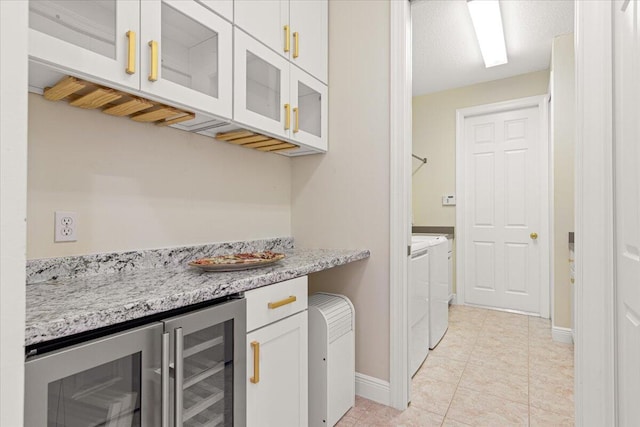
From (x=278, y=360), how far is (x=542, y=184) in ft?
11.3

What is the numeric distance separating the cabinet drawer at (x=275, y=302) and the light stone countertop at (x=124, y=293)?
0.10 feet

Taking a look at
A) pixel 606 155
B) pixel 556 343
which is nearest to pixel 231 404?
pixel 606 155

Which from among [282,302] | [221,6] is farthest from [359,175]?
[221,6]

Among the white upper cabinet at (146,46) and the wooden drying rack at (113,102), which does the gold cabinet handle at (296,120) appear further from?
the white upper cabinet at (146,46)

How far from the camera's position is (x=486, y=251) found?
3777 millimetres

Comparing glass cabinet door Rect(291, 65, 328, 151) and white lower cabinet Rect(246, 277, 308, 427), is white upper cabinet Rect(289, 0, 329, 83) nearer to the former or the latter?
glass cabinet door Rect(291, 65, 328, 151)

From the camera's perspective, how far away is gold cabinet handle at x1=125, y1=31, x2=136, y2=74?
40.6 inches

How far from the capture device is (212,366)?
1059 mm

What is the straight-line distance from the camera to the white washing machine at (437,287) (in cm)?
249

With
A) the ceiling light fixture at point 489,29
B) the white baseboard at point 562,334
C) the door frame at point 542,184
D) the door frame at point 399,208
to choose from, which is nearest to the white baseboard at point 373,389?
the door frame at point 399,208

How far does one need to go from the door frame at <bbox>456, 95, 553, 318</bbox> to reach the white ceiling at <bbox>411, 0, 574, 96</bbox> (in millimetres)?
326

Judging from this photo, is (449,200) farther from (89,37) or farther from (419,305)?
(89,37)

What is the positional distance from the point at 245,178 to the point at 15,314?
4.82 ft

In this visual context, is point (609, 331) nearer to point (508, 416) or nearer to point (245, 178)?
point (508, 416)
